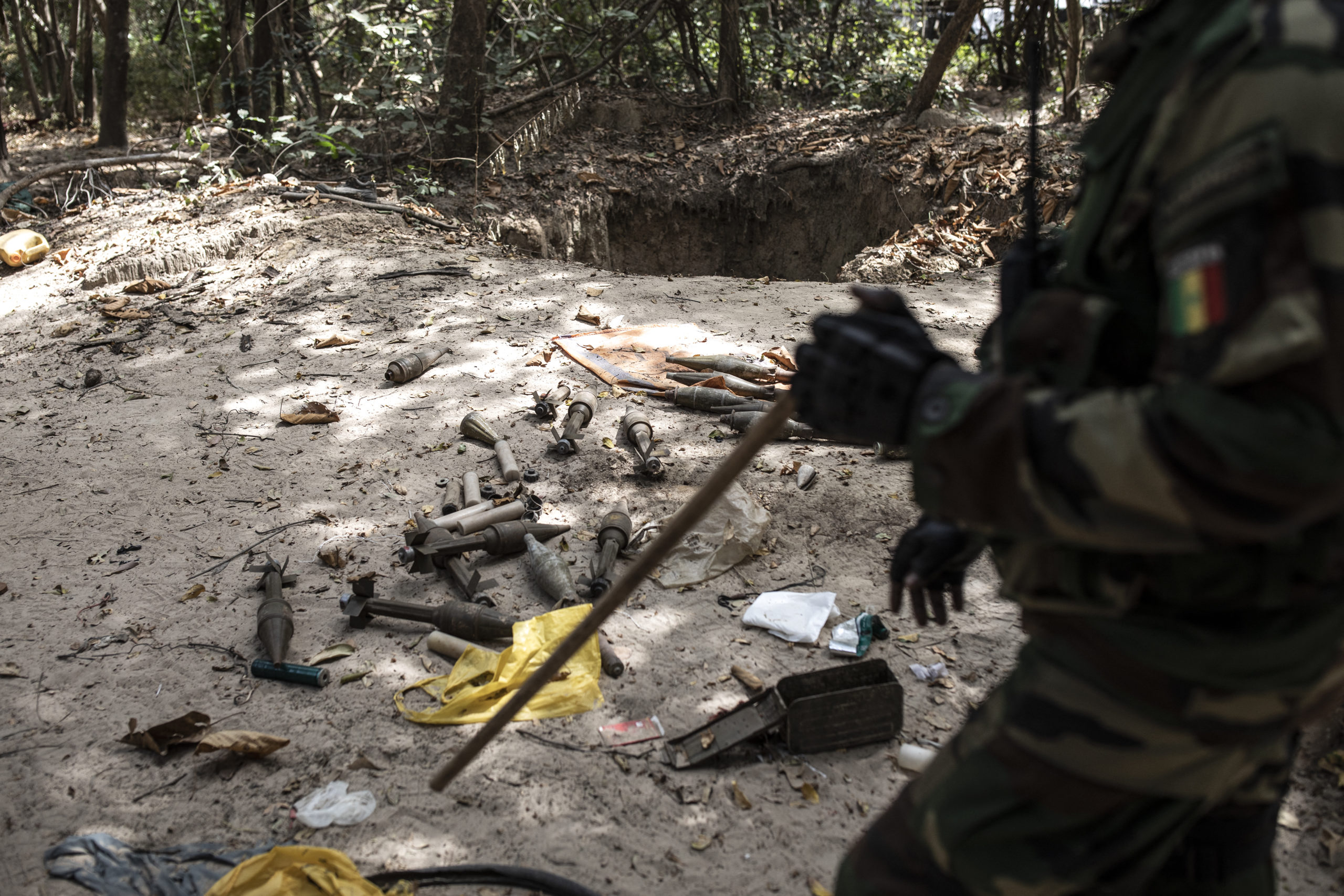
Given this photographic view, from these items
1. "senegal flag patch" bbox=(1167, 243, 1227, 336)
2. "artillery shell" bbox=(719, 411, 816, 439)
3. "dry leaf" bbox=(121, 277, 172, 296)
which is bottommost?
"artillery shell" bbox=(719, 411, 816, 439)

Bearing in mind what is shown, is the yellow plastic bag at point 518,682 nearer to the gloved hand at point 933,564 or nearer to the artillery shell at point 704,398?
the gloved hand at point 933,564

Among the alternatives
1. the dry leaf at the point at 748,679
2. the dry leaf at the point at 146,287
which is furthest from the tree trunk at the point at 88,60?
the dry leaf at the point at 748,679

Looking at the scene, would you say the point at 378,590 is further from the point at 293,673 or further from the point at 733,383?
the point at 733,383

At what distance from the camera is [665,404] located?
4996 millimetres

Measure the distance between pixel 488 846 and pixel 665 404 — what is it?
3065 mm

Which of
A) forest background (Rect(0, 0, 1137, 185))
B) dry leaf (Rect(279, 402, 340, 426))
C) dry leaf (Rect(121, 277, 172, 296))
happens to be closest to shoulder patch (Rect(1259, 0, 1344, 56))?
dry leaf (Rect(279, 402, 340, 426))

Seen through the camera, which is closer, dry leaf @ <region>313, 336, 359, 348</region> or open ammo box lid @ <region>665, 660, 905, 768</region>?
open ammo box lid @ <region>665, 660, 905, 768</region>

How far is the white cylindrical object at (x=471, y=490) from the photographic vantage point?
4031 mm

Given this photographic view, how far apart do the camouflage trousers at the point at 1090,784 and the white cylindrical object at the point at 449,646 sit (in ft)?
6.68

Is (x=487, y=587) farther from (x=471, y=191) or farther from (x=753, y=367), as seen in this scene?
(x=471, y=191)

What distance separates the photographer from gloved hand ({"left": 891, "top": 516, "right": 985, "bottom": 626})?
166 centimetres

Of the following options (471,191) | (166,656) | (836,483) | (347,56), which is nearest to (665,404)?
(836,483)

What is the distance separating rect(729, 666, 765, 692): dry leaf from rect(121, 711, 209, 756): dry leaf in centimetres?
178

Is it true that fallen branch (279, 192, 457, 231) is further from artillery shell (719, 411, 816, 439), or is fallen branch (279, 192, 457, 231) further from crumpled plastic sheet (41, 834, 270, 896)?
crumpled plastic sheet (41, 834, 270, 896)
